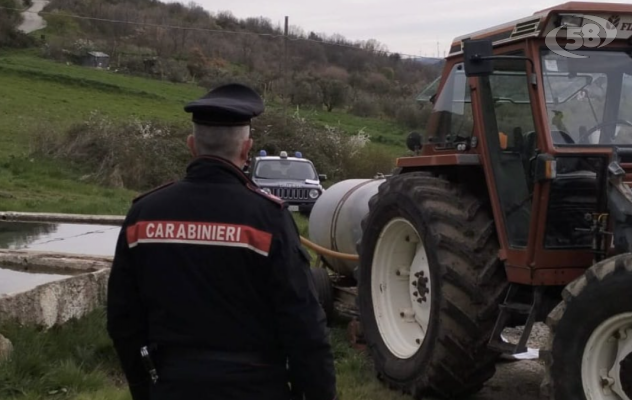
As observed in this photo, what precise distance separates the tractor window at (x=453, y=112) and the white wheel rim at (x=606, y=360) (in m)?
1.94

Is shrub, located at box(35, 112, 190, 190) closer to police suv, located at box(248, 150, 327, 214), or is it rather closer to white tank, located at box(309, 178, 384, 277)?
police suv, located at box(248, 150, 327, 214)

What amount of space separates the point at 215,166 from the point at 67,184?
61.0 feet

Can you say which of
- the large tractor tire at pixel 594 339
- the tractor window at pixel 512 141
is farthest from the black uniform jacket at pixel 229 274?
the tractor window at pixel 512 141

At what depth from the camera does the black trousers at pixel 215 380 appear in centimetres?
266

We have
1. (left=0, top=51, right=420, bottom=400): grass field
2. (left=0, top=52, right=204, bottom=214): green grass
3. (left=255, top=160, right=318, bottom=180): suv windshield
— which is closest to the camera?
(left=0, top=51, right=420, bottom=400): grass field

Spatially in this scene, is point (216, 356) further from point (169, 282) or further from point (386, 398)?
point (386, 398)

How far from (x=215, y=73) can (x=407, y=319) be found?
53.8 metres

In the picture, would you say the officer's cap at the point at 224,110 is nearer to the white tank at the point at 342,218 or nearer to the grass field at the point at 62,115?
the white tank at the point at 342,218

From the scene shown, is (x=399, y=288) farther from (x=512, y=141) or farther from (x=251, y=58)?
(x=251, y=58)

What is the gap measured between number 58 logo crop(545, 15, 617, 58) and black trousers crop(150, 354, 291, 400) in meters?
3.25

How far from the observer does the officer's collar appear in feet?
9.14

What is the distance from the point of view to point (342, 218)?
8141mm

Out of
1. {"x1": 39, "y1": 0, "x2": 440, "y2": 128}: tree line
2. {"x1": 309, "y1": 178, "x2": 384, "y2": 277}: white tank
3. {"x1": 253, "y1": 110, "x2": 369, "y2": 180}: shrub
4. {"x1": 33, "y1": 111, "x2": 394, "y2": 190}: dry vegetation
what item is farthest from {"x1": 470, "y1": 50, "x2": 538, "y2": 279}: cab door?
{"x1": 39, "y1": 0, "x2": 440, "y2": 128}: tree line

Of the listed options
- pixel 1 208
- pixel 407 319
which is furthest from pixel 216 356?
pixel 1 208
